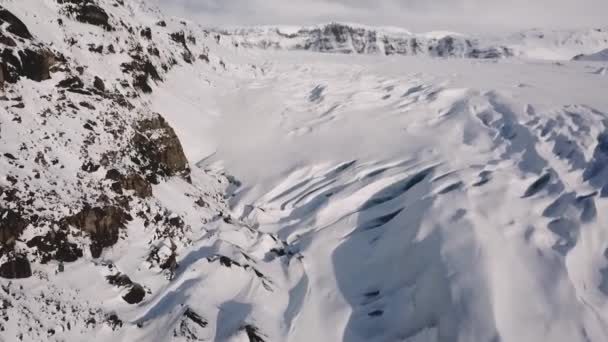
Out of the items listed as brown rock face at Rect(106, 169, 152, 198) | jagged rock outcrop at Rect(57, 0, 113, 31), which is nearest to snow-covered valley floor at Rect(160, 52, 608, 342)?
brown rock face at Rect(106, 169, 152, 198)

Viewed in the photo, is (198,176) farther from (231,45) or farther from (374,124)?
(231,45)

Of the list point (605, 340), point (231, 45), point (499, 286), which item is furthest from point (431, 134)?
point (231, 45)

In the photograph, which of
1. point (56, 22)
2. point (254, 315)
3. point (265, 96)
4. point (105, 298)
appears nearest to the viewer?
point (105, 298)

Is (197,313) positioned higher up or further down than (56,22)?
further down

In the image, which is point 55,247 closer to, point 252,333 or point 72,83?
point 252,333

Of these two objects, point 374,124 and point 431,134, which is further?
point 374,124

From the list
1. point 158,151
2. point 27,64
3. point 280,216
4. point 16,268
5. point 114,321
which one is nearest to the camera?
point 16,268

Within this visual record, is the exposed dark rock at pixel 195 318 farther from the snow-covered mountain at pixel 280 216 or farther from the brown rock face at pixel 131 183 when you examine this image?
the brown rock face at pixel 131 183

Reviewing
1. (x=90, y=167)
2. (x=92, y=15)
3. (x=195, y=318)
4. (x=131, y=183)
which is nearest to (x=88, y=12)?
(x=92, y=15)
